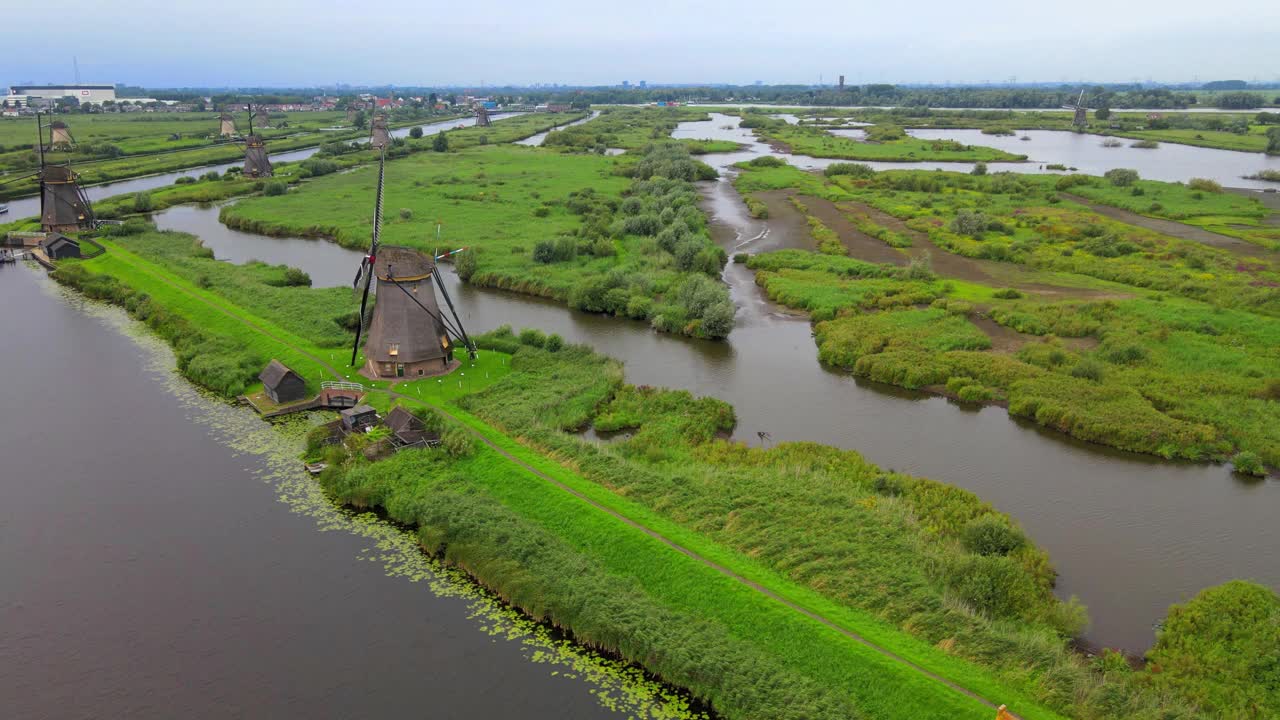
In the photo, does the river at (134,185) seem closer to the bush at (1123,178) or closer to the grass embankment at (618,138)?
the grass embankment at (618,138)

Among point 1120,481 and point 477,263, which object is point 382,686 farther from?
point 477,263

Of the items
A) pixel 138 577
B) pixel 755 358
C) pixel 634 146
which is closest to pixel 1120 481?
pixel 755 358

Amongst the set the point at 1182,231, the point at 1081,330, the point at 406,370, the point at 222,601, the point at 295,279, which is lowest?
the point at 222,601

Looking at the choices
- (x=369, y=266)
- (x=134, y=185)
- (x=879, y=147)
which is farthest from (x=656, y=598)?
(x=879, y=147)

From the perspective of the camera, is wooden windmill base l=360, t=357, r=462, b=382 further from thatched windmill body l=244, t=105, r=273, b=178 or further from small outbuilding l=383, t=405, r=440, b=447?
thatched windmill body l=244, t=105, r=273, b=178

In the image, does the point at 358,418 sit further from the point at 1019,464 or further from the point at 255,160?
the point at 255,160

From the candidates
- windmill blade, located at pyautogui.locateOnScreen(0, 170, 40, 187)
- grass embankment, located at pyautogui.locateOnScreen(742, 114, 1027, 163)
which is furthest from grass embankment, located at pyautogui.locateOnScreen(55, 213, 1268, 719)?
grass embankment, located at pyautogui.locateOnScreen(742, 114, 1027, 163)
